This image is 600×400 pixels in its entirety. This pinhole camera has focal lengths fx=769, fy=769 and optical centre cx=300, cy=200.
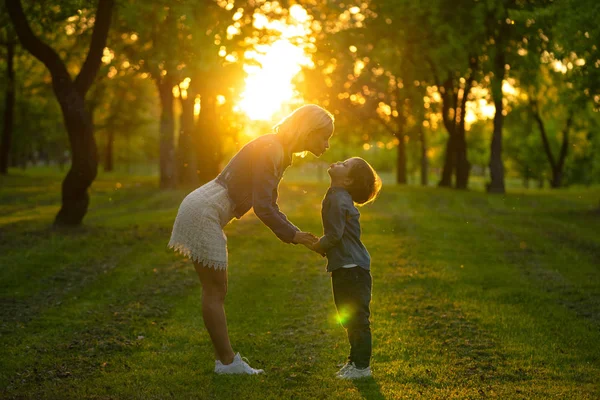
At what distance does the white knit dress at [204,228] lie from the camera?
21.5 feet

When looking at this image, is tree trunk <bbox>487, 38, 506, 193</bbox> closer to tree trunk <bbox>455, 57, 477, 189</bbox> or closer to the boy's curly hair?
tree trunk <bbox>455, 57, 477, 189</bbox>

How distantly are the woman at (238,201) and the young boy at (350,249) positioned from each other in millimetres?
262

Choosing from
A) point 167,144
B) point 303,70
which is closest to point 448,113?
point 303,70

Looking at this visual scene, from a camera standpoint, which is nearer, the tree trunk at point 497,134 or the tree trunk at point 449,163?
the tree trunk at point 497,134

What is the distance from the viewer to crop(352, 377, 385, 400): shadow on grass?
6473 millimetres

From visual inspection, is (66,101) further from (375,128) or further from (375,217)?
(375,128)

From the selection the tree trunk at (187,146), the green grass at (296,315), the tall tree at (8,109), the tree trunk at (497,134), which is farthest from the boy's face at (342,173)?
the tall tree at (8,109)

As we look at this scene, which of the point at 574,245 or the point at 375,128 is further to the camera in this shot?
the point at 375,128

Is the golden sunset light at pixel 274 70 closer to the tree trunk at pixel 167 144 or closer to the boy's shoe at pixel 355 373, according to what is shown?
the tree trunk at pixel 167 144

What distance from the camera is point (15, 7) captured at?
17.0 m

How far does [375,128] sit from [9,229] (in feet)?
98.1

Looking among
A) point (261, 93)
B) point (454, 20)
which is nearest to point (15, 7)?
point (261, 93)

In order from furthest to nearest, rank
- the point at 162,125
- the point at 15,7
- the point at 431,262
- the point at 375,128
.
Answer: the point at 375,128
the point at 162,125
the point at 15,7
the point at 431,262

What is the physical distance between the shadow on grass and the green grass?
0.02 meters
